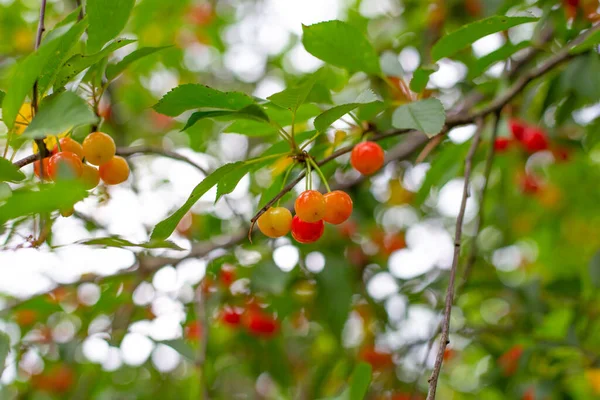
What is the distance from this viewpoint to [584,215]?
10.2 feet

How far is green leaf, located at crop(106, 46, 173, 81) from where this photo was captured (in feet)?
3.35

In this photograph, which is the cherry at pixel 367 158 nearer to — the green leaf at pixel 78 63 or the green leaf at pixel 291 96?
the green leaf at pixel 291 96

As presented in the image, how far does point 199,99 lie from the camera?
→ 0.97 metres

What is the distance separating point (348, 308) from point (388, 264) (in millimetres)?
499

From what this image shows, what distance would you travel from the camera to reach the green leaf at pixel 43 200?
65 cm

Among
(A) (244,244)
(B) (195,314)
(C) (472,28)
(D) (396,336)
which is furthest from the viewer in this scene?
(D) (396,336)

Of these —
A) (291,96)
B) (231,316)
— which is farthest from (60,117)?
(231,316)

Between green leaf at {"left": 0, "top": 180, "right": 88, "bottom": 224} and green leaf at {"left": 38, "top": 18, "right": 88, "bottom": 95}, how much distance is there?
329 millimetres

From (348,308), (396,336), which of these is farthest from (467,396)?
(348,308)

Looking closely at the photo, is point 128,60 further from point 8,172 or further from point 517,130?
point 517,130

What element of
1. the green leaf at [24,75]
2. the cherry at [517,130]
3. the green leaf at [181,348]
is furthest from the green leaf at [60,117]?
the cherry at [517,130]

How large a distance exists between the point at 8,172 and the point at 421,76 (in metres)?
0.81

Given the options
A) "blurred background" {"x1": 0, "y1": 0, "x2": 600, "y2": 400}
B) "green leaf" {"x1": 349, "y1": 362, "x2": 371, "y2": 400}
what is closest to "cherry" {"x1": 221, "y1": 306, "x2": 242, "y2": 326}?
"blurred background" {"x1": 0, "y1": 0, "x2": 600, "y2": 400}

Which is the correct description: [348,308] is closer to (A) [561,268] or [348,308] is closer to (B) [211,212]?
(B) [211,212]
